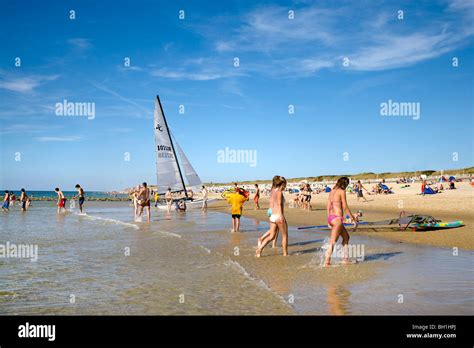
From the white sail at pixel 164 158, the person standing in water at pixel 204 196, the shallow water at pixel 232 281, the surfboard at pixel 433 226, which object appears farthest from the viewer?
the person standing in water at pixel 204 196

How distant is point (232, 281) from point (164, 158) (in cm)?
2438

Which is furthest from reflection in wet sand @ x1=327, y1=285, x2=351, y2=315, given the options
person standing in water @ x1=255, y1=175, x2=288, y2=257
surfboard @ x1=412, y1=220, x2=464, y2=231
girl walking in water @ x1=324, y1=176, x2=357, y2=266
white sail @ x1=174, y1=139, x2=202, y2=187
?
white sail @ x1=174, y1=139, x2=202, y2=187

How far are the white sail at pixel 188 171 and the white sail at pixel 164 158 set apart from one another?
4.92 feet

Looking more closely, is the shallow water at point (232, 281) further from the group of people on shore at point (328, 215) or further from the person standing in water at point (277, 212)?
the person standing in water at point (277, 212)

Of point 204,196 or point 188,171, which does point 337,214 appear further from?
point 188,171

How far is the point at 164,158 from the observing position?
31203 millimetres

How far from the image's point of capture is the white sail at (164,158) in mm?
30987
